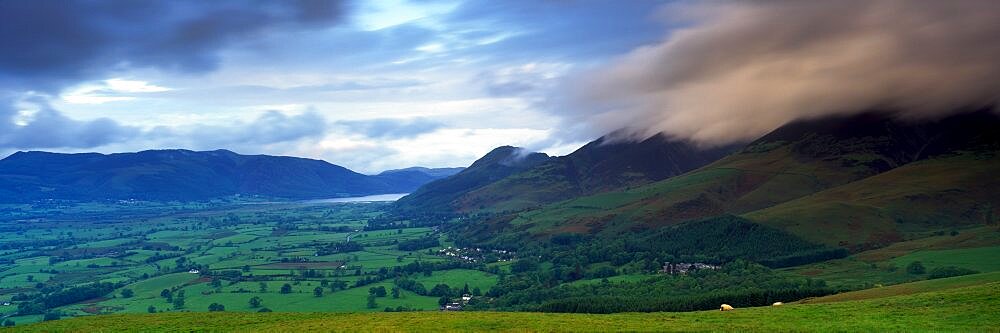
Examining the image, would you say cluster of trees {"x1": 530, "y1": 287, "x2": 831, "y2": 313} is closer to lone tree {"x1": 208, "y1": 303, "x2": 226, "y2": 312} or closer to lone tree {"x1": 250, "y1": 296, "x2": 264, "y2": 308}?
lone tree {"x1": 250, "y1": 296, "x2": 264, "y2": 308}

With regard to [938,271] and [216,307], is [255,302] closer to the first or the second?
[216,307]

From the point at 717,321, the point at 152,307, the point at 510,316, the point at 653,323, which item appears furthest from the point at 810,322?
the point at 152,307

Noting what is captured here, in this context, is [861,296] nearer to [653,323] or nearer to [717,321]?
[717,321]

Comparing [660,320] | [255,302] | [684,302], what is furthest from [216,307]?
[660,320]

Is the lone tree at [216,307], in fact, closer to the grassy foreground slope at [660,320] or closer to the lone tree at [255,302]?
the lone tree at [255,302]

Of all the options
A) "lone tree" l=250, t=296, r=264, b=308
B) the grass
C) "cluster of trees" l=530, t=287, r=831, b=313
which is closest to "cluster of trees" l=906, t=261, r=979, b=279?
the grass

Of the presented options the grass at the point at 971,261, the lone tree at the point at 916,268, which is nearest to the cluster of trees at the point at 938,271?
the lone tree at the point at 916,268
